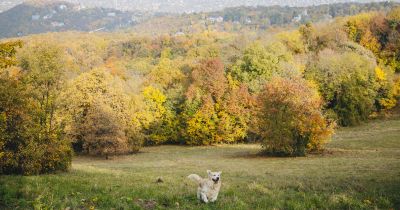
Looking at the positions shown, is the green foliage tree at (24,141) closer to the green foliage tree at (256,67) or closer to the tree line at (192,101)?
the tree line at (192,101)

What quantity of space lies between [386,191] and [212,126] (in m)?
50.3

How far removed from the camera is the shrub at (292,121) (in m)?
41.3

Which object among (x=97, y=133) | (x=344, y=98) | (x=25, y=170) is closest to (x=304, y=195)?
(x=25, y=170)

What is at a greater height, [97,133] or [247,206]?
[247,206]

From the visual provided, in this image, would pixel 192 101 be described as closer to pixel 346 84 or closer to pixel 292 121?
pixel 292 121

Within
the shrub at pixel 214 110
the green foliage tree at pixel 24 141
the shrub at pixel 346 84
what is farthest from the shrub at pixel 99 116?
the shrub at pixel 346 84

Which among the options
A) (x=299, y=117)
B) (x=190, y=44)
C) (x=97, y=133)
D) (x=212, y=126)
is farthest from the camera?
(x=190, y=44)

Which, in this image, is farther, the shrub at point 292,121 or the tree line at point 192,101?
the shrub at point 292,121

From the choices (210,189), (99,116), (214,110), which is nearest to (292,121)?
(214,110)

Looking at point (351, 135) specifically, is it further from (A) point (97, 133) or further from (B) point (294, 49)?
(B) point (294, 49)

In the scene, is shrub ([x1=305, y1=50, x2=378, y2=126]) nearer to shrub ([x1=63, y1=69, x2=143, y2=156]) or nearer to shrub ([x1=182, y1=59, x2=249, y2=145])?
shrub ([x1=182, y1=59, x2=249, y2=145])

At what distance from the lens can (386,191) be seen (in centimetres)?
1431

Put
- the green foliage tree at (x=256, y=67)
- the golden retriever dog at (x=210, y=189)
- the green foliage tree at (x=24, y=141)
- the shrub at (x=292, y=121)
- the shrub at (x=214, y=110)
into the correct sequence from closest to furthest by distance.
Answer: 1. the golden retriever dog at (x=210, y=189)
2. the green foliage tree at (x=24, y=141)
3. the shrub at (x=292, y=121)
4. the shrub at (x=214, y=110)
5. the green foliage tree at (x=256, y=67)

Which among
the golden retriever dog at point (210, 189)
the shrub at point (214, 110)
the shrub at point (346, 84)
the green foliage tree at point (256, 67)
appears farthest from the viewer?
the shrub at point (346, 84)
